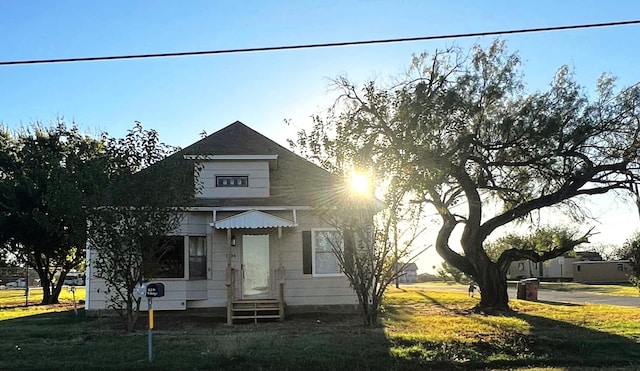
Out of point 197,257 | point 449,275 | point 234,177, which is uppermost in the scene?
point 234,177

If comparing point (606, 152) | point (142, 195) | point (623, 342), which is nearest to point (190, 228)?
point (142, 195)

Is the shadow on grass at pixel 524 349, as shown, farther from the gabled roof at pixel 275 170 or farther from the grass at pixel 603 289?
the grass at pixel 603 289

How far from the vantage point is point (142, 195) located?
13594 mm

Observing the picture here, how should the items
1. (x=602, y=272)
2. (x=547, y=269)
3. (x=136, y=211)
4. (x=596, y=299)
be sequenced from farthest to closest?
1. (x=547, y=269)
2. (x=602, y=272)
3. (x=596, y=299)
4. (x=136, y=211)

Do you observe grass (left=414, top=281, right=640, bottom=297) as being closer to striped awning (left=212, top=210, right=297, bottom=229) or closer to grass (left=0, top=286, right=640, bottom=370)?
grass (left=0, top=286, right=640, bottom=370)

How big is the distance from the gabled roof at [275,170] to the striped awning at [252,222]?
1068mm

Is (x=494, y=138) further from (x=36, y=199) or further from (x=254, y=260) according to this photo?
(x=36, y=199)

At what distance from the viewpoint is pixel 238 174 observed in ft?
62.9

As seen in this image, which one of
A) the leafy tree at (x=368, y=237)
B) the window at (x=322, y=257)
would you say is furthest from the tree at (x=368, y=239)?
the window at (x=322, y=257)

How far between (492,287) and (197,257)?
957 centimetres

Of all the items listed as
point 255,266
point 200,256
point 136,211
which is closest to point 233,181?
point 200,256

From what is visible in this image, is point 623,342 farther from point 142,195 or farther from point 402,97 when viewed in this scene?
point 142,195

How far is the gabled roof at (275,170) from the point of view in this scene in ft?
56.4

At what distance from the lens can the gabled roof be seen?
17.2 metres
